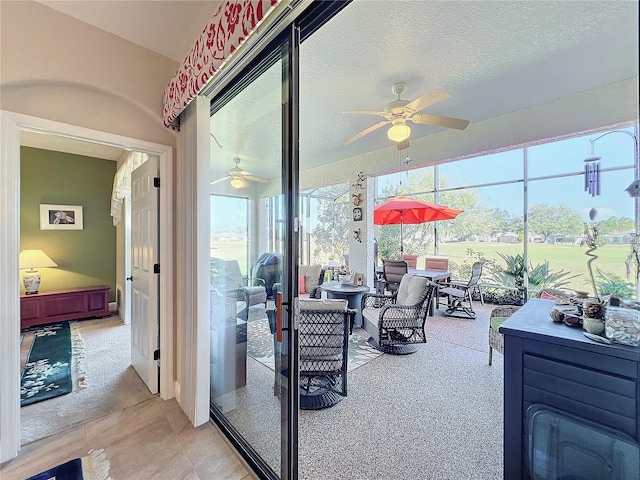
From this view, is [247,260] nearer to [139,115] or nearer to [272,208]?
[272,208]

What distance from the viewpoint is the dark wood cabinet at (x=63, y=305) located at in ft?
13.2

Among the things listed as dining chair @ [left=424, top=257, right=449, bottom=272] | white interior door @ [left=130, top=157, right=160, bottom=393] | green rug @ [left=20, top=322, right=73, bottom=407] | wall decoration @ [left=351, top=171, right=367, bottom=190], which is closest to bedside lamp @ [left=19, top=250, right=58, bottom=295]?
green rug @ [left=20, top=322, right=73, bottom=407]

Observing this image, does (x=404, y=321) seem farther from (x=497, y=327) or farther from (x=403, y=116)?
(x=403, y=116)

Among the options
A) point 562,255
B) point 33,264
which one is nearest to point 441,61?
point 562,255

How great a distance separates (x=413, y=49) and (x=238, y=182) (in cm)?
188

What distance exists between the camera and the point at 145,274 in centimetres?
257

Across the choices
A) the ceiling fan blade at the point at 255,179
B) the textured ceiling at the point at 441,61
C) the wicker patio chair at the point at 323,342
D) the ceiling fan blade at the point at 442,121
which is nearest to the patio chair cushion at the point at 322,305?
the wicker patio chair at the point at 323,342

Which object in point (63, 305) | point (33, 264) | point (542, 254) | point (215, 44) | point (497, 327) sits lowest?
point (63, 305)

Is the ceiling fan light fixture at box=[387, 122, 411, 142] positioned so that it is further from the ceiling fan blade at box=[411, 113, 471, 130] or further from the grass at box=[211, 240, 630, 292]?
the grass at box=[211, 240, 630, 292]

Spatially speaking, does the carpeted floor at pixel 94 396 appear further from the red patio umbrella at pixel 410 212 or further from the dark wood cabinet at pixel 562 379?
the red patio umbrella at pixel 410 212

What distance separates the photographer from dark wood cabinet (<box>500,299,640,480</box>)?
3.18 feet

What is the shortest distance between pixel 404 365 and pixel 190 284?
7.68ft

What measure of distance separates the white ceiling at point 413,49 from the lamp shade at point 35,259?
12.8 feet

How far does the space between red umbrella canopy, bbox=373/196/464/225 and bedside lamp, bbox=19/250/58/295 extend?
212 inches
